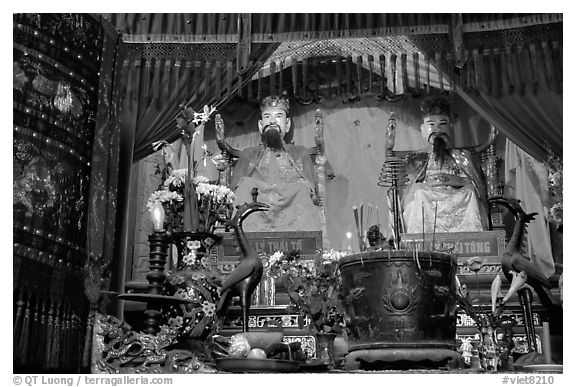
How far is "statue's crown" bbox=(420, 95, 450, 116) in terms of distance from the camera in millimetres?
7152

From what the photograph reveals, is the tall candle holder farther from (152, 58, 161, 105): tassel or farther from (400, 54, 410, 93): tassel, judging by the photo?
(400, 54, 410, 93): tassel

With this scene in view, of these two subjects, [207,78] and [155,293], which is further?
[207,78]

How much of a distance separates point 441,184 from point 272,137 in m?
1.64

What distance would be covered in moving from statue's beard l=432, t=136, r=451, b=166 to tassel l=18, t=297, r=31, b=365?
4556 millimetres

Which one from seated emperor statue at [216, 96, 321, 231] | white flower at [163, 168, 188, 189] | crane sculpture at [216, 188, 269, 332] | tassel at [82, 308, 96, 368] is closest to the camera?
tassel at [82, 308, 96, 368]

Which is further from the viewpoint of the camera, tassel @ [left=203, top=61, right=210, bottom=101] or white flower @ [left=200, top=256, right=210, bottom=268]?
tassel @ [left=203, top=61, right=210, bottom=101]

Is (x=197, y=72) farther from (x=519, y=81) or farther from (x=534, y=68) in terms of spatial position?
(x=534, y=68)

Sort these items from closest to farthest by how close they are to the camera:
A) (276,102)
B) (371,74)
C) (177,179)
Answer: (177,179) < (371,74) < (276,102)

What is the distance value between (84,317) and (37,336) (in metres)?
0.39

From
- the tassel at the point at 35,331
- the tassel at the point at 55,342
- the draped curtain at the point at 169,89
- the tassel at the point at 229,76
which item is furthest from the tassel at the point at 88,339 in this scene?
the tassel at the point at 229,76

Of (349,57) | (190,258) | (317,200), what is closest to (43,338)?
(190,258)

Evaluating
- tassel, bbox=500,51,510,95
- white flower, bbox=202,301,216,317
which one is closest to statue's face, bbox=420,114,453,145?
tassel, bbox=500,51,510,95

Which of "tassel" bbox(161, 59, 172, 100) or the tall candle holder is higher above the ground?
"tassel" bbox(161, 59, 172, 100)

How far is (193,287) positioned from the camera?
4.04 metres
